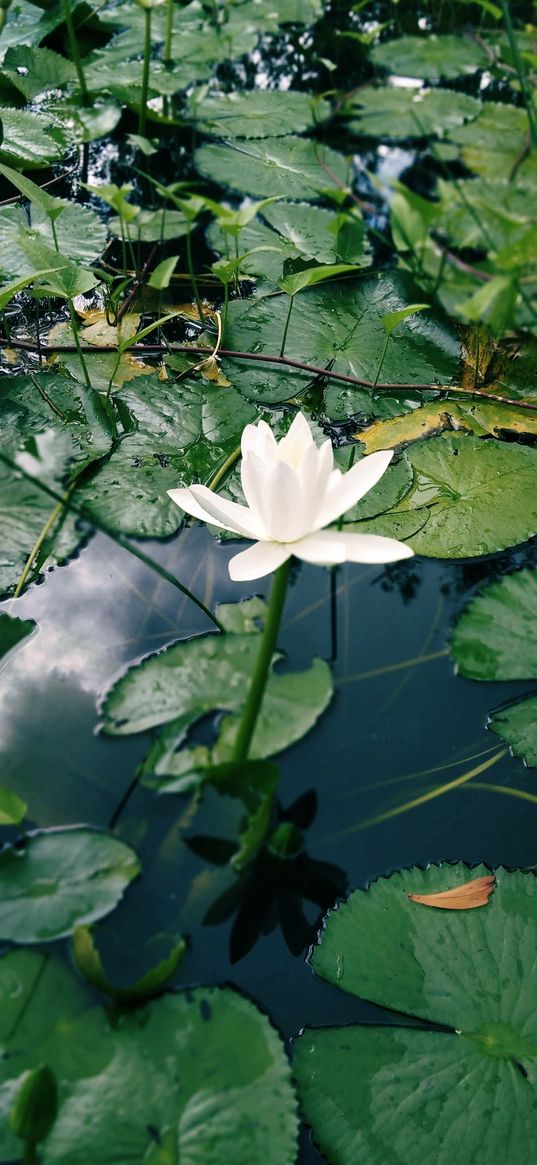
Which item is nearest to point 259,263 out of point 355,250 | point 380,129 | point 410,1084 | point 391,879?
point 355,250

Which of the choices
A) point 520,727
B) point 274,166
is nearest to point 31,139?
point 274,166

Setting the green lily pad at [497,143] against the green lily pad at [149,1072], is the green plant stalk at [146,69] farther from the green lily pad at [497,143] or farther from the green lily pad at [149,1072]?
the green lily pad at [149,1072]

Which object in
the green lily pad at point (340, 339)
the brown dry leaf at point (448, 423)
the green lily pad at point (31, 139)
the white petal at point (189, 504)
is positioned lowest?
the brown dry leaf at point (448, 423)

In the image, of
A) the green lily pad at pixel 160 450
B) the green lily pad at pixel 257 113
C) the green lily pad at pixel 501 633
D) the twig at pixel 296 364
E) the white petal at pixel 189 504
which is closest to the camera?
the white petal at pixel 189 504

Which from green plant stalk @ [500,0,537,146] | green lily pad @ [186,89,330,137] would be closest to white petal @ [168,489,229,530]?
green plant stalk @ [500,0,537,146]

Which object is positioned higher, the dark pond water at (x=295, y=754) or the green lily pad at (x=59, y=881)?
the green lily pad at (x=59, y=881)

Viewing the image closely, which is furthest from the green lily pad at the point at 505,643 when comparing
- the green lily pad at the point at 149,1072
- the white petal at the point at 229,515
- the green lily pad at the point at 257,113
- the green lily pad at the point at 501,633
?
the green lily pad at the point at 257,113

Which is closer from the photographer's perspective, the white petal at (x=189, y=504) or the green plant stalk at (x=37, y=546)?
the white petal at (x=189, y=504)

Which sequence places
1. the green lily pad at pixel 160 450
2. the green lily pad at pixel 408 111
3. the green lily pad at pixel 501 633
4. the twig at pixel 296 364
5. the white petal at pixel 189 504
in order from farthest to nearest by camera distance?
1. the green lily pad at pixel 408 111
2. the twig at pixel 296 364
3. the green lily pad at pixel 160 450
4. the green lily pad at pixel 501 633
5. the white petal at pixel 189 504
